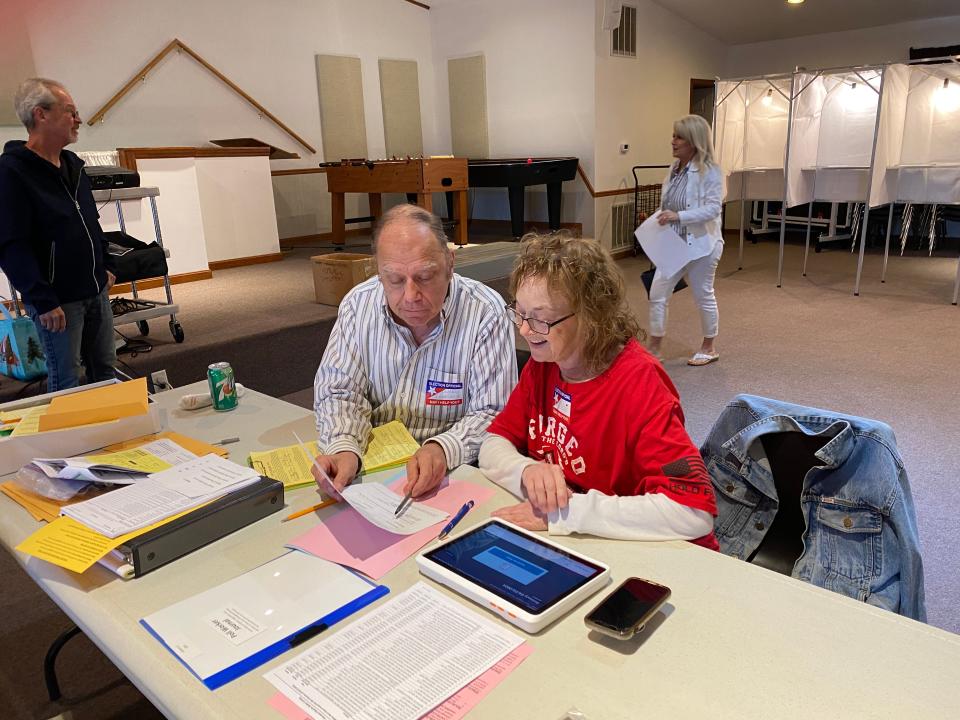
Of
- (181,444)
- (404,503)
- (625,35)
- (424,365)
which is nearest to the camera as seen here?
(404,503)

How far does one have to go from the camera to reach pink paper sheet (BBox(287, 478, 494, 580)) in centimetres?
113

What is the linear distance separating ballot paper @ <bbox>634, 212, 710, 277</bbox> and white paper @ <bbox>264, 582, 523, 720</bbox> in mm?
3491

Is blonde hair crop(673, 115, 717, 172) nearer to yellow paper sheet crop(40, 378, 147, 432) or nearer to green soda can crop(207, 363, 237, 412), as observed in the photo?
green soda can crop(207, 363, 237, 412)

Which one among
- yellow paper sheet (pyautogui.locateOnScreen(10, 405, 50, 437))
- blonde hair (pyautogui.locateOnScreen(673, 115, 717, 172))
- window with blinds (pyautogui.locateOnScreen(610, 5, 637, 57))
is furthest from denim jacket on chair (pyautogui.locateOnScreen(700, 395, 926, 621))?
window with blinds (pyautogui.locateOnScreen(610, 5, 637, 57))

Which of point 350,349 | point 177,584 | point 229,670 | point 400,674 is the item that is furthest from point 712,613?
point 350,349

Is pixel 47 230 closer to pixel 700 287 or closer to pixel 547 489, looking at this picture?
pixel 547 489

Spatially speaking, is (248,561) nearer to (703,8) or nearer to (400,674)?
(400,674)

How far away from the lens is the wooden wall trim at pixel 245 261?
253 inches

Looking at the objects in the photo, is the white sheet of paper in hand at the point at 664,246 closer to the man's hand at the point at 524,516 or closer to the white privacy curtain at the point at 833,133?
the white privacy curtain at the point at 833,133

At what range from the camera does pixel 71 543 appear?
1.16 meters

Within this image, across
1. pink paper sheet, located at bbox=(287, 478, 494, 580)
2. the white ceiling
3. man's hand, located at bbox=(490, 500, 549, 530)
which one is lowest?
pink paper sheet, located at bbox=(287, 478, 494, 580)

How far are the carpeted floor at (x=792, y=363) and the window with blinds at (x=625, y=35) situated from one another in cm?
230

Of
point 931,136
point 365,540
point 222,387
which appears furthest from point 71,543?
point 931,136

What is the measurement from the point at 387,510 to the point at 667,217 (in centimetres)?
328
